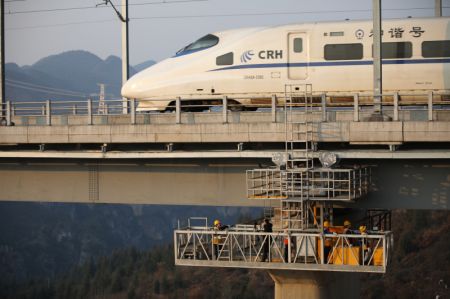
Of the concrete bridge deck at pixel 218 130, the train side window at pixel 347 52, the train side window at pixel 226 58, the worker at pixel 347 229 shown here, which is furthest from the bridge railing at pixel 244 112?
the worker at pixel 347 229

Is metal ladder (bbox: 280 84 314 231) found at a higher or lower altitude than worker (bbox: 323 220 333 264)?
higher

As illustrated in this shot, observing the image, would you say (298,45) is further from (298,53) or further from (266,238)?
(266,238)

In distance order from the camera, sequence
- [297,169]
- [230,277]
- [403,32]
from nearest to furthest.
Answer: [297,169], [403,32], [230,277]

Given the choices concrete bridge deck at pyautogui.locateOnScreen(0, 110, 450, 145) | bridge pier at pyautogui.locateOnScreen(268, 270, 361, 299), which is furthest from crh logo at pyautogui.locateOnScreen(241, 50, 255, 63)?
bridge pier at pyautogui.locateOnScreen(268, 270, 361, 299)

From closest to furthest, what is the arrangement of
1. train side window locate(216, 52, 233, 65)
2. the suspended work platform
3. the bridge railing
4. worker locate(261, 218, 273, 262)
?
the suspended work platform
worker locate(261, 218, 273, 262)
the bridge railing
train side window locate(216, 52, 233, 65)

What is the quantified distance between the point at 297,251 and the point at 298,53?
390 inches

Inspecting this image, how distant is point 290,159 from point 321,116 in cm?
172

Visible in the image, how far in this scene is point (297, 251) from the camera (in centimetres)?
2317

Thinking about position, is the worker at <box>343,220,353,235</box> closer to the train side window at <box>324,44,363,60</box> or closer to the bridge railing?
the bridge railing

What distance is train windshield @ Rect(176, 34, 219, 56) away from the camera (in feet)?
108

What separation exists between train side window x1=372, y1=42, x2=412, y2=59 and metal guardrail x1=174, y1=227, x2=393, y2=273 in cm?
834

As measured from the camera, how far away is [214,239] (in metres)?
23.8

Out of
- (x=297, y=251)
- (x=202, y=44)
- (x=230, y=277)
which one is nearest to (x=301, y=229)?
(x=297, y=251)

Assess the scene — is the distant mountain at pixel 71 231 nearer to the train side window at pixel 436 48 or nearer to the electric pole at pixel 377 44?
the train side window at pixel 436 48
